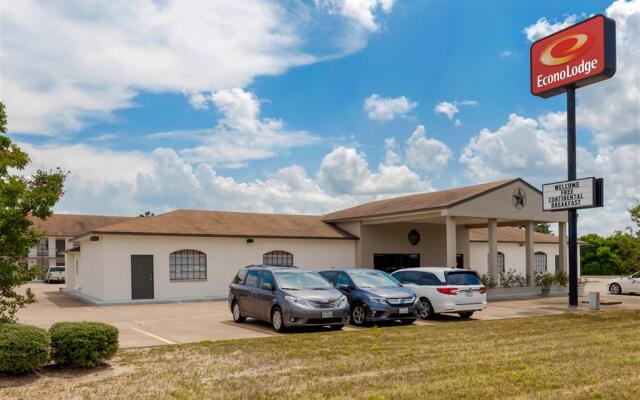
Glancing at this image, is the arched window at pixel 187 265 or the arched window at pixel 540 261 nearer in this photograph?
the arched window at pixel 187 265

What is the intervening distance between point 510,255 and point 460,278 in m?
21.7

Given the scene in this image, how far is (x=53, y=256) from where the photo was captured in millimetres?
57562

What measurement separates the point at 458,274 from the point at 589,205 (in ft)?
21.0

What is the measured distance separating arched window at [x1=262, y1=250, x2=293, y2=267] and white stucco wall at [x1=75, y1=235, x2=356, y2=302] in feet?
0.69

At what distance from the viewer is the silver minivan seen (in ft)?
45.3

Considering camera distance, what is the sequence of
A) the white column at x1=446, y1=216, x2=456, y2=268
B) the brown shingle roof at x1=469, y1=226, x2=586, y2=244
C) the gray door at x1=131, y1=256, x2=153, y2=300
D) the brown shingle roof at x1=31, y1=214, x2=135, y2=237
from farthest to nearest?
the brown shingle roof at x1=31, y1=214, x2=135, y2=237 → the brown shingle roof at x1=469, y1=226, x2=586, y2=244 → the gray door at x1=131, y1=256, x2=153, y2=300 → the white column at x1=446, y1=216, x2=456, y2=268

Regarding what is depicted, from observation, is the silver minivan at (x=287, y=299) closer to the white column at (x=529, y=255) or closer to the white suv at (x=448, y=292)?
the white suv at (x=448, y=292)

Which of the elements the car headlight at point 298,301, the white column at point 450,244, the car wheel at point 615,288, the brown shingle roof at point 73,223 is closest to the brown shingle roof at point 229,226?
the white column at point 450,244

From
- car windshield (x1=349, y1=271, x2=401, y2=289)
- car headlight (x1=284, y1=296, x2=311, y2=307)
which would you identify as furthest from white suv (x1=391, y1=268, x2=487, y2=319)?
car headlight (x1=284, y1=296, x2=311, y2=307)

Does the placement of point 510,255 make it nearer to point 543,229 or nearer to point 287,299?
point 287,299

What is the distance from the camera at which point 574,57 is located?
2130 centimetres

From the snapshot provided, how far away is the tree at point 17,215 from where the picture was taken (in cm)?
1030

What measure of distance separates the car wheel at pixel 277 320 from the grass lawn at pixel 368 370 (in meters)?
1.21

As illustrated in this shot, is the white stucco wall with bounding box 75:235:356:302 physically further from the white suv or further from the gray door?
the white suv
